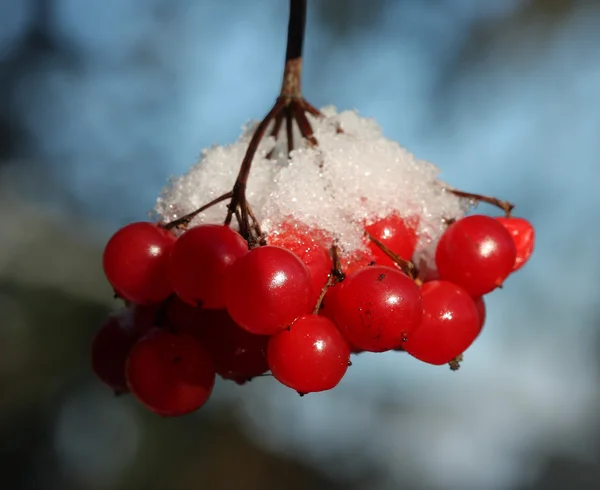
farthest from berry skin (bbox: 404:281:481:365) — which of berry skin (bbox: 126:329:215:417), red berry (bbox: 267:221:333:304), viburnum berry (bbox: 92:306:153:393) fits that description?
viburnum berry (bbox: 92:306:153:393)

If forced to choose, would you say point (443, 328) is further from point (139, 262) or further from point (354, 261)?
point (139, 262)

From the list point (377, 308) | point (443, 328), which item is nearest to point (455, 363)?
point (443, 328)

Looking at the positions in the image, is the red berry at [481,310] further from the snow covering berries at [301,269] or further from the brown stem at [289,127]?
the brown stem at [289,127]

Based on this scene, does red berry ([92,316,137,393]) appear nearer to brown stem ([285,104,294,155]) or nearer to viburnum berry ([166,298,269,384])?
viburnum berry ([166,298,269,384])

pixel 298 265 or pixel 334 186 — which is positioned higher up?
pixel 334 186

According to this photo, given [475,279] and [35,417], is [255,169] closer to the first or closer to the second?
[475,279]

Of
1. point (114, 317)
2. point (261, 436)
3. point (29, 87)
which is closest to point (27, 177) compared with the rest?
point (29, 87)

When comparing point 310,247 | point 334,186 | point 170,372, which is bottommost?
point 170,372

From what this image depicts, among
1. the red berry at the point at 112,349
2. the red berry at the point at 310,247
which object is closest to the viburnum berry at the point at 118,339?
the red berry at the point at 112,349
